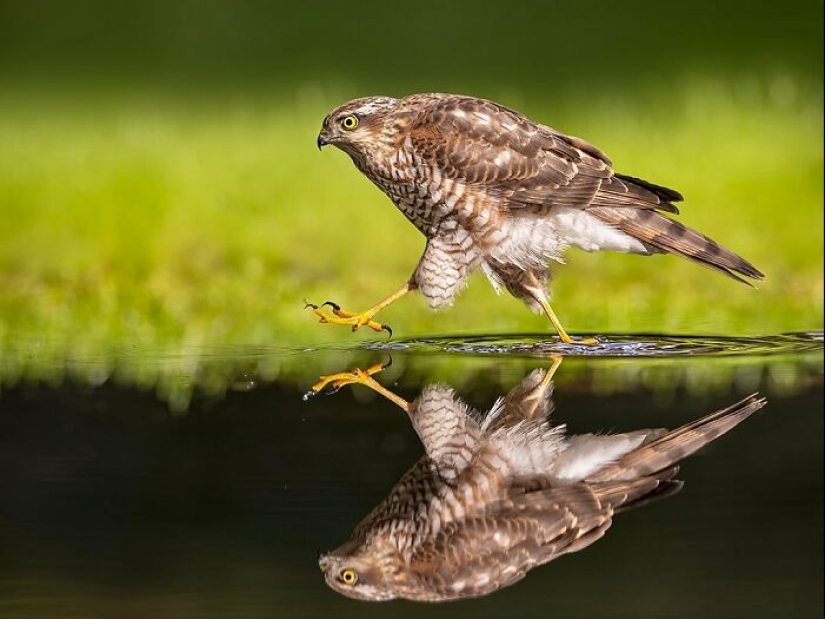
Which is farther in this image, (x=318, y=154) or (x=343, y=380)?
(x=318, y=154)

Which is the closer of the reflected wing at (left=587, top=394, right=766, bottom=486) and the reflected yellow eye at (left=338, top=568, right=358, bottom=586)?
the reflected yellow eye at (left=338, top=568, right=358, bottom=586)

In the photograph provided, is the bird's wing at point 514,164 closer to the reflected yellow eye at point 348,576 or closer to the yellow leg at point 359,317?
the yellow leg at point 359,317

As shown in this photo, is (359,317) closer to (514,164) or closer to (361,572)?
(514,164)

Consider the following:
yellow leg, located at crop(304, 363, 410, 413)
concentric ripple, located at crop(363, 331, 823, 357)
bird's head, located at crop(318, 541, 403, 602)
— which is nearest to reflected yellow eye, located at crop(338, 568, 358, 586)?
bird's head, located at crop(318, 541, 403, 602)

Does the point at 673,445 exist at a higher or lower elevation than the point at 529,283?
higher

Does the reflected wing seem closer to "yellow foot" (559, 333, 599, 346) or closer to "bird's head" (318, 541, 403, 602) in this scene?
"bird's head" (318, 541, 403, 602)

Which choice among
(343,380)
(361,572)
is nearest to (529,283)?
(343,380)
